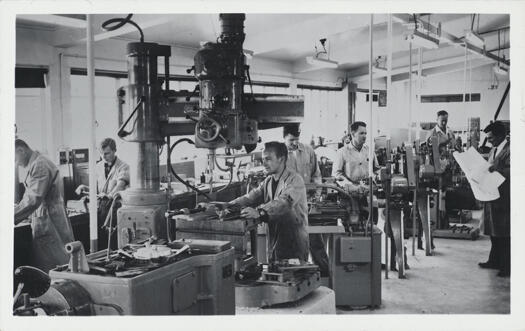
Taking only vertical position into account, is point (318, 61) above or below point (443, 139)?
above

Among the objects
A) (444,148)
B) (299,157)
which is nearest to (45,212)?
(299,157)

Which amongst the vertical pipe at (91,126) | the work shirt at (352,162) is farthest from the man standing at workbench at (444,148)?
the vertical pipe at (91,126)

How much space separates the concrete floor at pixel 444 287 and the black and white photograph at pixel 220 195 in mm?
18

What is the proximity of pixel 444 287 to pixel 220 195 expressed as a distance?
2235mm

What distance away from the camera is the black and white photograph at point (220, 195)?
157cm

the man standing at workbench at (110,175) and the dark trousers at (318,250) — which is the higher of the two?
the man standing at workbench at (110,175)

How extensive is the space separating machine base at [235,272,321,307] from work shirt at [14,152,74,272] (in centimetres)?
143

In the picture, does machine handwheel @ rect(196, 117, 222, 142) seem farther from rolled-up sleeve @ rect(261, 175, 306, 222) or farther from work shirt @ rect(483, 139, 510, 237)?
work shirt @ rect(483, 139, 510, 237)

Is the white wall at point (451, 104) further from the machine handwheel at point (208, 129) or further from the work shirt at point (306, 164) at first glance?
the machine handwheel at point (208, 129)

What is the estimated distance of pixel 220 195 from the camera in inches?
192

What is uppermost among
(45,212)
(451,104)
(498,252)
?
(451,104)

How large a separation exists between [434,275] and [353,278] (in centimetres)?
106

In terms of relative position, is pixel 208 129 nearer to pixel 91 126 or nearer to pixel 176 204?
pixel 91 126
